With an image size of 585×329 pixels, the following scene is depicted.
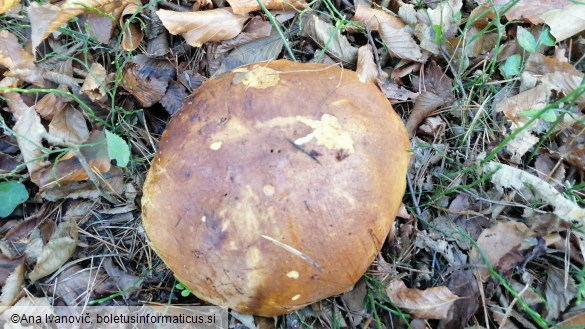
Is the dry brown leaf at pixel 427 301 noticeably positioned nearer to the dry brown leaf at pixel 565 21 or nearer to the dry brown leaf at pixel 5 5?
the dry brown leaf at pixel 565 21

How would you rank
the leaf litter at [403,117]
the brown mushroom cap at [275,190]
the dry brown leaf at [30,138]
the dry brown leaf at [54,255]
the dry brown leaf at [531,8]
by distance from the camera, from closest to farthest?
the brown mushroom cap at [275,190]
the leaf litter at [403,117]
the dry brown leaf at [54,255]
the dry brown leaf at [30,138]
the dry brown leaf at [531,8]

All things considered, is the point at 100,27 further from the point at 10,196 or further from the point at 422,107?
the point at 422,107

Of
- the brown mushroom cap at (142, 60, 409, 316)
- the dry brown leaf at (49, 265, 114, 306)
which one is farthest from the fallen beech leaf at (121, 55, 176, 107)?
the dry brown leaf at (49, 265, 114, 306)

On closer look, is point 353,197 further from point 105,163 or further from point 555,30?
point 555,30

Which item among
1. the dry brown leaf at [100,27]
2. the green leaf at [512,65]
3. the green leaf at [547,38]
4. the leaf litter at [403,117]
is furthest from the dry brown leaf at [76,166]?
the green leaf at [547,38]

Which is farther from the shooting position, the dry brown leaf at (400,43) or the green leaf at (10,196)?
the dry brown leaf at (400,43)

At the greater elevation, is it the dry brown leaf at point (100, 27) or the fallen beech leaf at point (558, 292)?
the dry brown leaf at point (100, 27)
